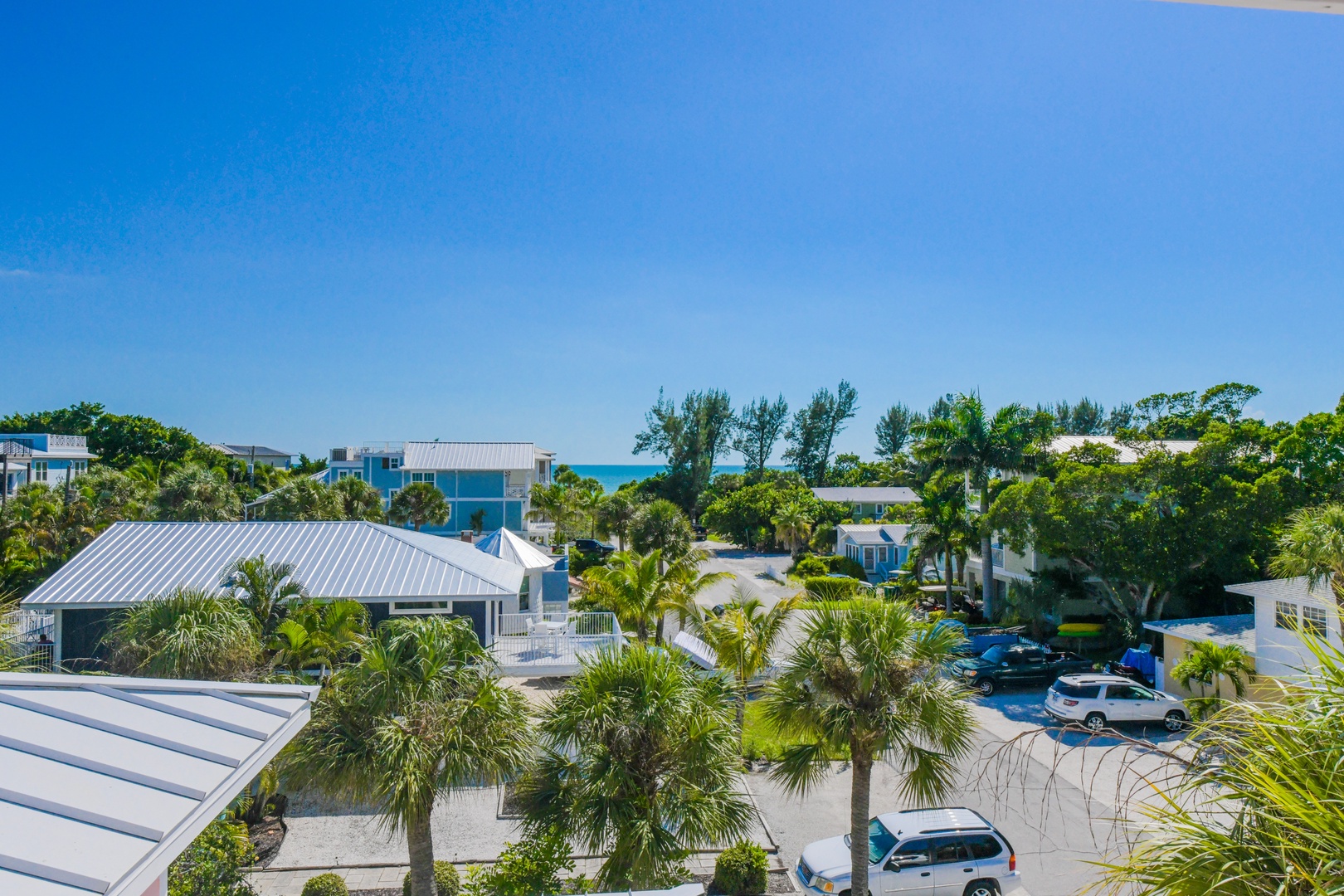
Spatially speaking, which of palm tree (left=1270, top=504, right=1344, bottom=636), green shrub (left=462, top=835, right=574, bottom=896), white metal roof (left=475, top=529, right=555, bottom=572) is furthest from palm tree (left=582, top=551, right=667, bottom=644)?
palm tree (left=1270, top=504, right=1344, bottom=636)

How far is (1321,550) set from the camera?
1488 centimetres

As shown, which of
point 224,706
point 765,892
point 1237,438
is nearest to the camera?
point 224,706

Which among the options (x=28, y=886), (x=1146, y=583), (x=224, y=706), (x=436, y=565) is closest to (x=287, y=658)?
(x=436, y=565)

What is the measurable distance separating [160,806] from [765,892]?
32.5 feet

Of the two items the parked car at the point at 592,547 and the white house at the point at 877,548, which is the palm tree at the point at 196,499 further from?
the white house at the point at 877,548

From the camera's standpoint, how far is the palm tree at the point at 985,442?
31031 mm

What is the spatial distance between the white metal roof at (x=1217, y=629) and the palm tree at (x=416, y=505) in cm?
3179

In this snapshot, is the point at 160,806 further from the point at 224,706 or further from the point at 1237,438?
the point at 1237,438

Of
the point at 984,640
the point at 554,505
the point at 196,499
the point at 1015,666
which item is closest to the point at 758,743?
the point at 1015,666

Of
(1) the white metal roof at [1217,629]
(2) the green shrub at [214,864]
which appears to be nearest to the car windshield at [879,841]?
(2) the green shrub at [214,864]

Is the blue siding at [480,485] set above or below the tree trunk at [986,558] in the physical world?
above

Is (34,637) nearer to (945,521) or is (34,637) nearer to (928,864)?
(928,864)

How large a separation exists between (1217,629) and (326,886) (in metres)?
22.9

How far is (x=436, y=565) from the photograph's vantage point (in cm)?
1956
